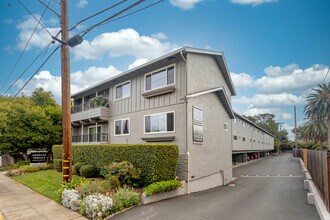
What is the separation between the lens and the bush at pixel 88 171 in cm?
1477

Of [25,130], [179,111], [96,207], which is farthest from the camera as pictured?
[25,130]

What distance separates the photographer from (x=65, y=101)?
10.2 metres

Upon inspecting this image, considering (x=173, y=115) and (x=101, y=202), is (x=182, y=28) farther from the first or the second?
(x=101, y=202)

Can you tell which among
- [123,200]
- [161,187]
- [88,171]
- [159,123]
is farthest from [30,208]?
[159,123]

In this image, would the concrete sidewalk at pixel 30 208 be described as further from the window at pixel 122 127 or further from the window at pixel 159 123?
the window at pixel 122 127

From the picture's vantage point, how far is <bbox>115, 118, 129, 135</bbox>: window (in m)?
18.5

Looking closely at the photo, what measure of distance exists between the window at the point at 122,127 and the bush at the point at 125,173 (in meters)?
6.34

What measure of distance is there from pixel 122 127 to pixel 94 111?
3.70m

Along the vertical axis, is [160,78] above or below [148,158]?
above

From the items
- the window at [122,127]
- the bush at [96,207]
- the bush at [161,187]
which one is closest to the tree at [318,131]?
the window at [122,127]

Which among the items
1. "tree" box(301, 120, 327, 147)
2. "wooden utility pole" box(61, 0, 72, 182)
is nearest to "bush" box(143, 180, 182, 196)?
"wooden utility pole" box(61, 0, 72, 182)

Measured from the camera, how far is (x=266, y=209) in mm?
10078

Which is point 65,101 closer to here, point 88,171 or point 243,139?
point 88,171

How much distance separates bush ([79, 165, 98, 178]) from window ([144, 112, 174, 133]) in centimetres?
415
